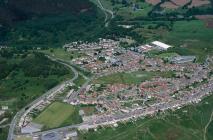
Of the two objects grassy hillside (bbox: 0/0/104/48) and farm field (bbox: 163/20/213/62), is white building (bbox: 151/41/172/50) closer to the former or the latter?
farm field (bbox: 163/20/213/62)

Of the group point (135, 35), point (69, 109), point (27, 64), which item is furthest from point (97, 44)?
point (69, 109)

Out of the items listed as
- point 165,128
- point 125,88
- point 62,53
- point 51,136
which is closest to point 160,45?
point 62,53

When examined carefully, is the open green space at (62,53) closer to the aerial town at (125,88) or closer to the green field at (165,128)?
the aerial town at (125,88)

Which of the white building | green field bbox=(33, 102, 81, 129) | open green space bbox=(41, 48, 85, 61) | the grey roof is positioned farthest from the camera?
the white building

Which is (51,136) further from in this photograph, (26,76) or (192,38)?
(192,38)

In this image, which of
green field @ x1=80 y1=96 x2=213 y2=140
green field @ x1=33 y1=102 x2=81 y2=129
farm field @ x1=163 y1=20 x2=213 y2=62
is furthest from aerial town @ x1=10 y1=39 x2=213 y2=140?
farm field @ x1=163 y1=20 x2=213 y2=62

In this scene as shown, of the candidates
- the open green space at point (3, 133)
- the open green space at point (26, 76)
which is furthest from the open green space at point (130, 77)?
the open green space at point (3, 133)

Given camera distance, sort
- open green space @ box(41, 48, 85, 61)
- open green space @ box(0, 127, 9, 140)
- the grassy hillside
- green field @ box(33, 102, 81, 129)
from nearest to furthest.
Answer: open green space @ box(0, 127, 9, 140)
green field @ box(33, 102, 81, 129)
open green space @ box(41, 48, 85, 61)
the grassy hillside
